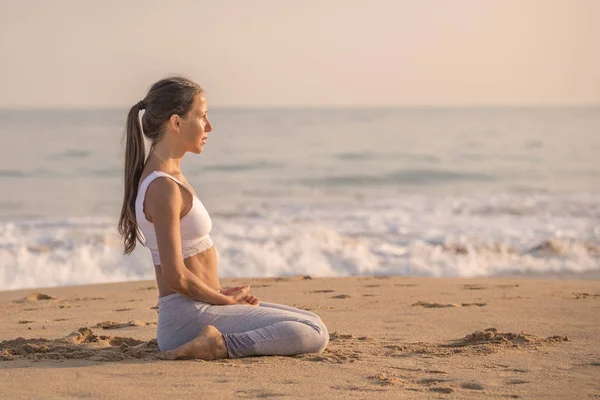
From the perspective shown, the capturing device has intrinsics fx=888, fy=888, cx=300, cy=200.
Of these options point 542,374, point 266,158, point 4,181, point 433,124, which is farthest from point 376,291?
point 433,124

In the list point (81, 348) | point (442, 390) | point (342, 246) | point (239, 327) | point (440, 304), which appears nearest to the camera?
point (442, 390)

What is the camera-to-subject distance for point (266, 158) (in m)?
30.1

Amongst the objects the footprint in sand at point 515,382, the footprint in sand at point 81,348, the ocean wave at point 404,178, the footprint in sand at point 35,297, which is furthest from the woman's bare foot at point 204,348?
the ocean wave at point 404,178

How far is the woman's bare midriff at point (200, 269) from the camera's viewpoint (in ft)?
15.9

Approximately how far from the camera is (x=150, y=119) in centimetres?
486

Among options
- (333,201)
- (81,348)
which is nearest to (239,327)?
(81,348)

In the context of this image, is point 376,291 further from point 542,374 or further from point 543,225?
point 543,225

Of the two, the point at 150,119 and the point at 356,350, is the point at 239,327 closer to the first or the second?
the point at 356,350

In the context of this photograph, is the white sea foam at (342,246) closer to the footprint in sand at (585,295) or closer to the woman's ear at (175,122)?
the footprint in sand at (585,295)

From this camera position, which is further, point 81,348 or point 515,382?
point 81,348

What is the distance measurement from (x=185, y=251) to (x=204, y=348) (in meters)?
0.54

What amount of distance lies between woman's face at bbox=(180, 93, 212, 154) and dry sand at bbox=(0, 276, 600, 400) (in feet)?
3.96

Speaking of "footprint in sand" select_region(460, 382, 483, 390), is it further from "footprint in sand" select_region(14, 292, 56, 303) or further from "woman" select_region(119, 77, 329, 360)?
"footprint in sand" select_region(14, 292, 56, 303)

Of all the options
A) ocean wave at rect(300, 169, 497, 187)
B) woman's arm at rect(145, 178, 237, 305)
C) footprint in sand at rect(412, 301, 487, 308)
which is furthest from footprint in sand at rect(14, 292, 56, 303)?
ocean wave at rect(300, 169, 497, 187)
